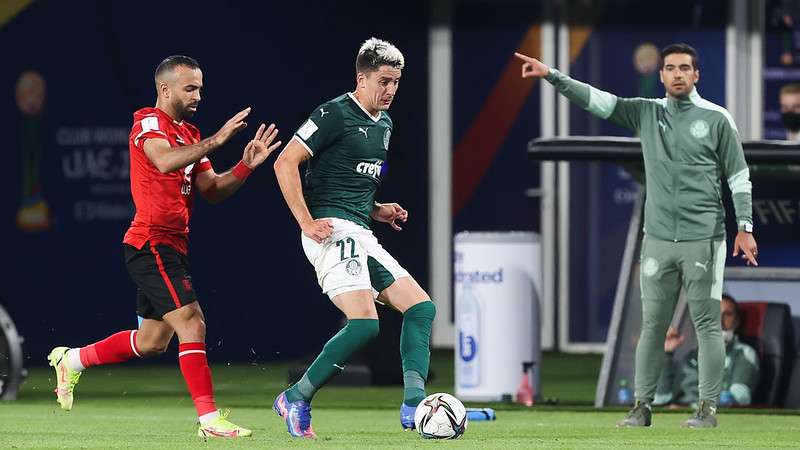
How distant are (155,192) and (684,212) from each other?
2640 mm

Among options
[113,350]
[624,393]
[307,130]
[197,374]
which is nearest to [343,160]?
[307,130]

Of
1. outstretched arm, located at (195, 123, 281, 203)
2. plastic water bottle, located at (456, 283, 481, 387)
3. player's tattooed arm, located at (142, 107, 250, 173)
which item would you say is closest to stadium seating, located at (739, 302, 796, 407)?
plastic water bottle, located at (456, 283, 481, 387)

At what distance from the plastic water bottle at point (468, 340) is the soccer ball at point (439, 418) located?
392cm

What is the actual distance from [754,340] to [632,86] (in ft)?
20.4

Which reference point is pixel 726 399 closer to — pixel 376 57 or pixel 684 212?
pixel 684 212

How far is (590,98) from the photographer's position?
29.2 ft

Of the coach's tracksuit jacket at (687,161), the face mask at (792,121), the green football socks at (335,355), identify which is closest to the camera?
the green football socks at (335,355)

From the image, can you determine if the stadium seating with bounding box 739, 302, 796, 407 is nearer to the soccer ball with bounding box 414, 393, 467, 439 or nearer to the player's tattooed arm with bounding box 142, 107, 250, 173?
the soccer ball with bounding box 414, 393, 467, 439

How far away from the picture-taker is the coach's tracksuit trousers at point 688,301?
8.84 m

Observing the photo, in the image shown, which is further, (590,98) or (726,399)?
(726,399)

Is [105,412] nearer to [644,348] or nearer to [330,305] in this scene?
[644,348]

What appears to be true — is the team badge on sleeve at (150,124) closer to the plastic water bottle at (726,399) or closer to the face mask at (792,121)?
the plastic water bottle at (726,399)

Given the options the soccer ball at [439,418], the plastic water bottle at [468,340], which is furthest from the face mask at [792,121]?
the soccer ball at [439,418]

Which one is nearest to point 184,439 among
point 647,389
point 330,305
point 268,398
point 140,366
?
point 647,389
